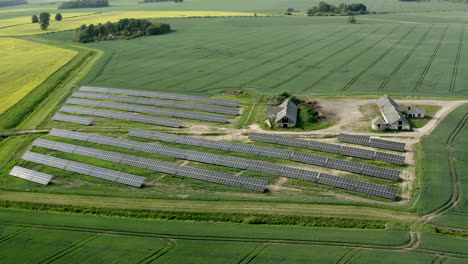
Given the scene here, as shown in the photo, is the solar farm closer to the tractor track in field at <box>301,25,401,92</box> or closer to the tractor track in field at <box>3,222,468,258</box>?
the tractor track in field at <box>3,222,468,258</box>

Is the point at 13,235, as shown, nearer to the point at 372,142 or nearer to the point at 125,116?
the point at 125,116

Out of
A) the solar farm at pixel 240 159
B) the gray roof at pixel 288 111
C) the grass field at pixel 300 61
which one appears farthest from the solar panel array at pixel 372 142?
the grass field at pixel 300 61

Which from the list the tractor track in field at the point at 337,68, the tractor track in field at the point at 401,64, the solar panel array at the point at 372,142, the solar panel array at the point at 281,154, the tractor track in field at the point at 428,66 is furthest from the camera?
the tractor track in field at the point at 337,68

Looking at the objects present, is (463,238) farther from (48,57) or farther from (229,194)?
(48,57)

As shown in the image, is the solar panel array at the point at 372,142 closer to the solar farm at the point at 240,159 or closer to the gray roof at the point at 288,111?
the solar farm at the point at 240,159

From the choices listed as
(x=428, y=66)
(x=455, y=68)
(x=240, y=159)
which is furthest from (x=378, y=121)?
(x=455, y=68)

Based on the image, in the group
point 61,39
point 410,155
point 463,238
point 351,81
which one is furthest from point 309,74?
point 61,39
